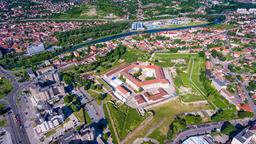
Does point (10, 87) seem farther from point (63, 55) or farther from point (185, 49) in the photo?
point (185, 49)

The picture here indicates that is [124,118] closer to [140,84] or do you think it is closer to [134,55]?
[140,84]

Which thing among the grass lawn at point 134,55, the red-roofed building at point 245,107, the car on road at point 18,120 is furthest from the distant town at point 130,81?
the red-roofed building at point 245,107

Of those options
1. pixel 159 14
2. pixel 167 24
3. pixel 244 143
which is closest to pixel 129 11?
pixel 159 14

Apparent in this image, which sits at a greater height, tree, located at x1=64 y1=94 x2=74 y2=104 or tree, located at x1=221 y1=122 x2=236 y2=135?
tree, located at x1=64 y1=94 x2=74 y2=104

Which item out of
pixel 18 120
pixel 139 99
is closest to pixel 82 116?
pixel 139 99

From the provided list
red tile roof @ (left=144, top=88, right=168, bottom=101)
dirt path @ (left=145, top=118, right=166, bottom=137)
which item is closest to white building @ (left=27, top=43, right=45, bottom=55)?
red tile roof @ (left=144, top=88, right=168, bottom=101)

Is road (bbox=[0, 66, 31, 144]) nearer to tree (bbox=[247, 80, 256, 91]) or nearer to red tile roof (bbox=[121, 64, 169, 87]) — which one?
red tile roof (bbox=[121, 64, 169, 87])
